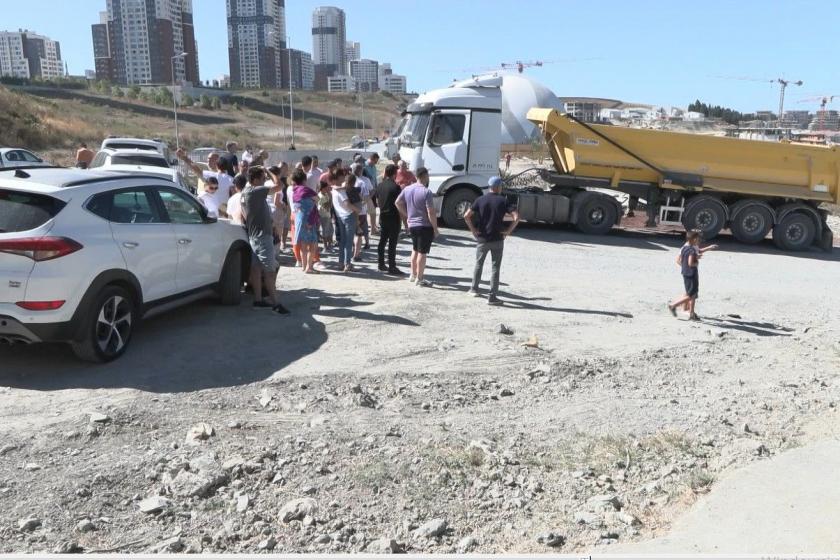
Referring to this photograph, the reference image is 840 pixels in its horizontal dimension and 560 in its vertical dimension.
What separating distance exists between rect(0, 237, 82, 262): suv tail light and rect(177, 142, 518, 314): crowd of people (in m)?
2.67

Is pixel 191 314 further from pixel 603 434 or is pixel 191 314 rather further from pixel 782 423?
pixel 782 423

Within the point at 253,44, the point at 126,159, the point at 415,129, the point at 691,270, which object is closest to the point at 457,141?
the point at 415,129

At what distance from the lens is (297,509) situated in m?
4.39

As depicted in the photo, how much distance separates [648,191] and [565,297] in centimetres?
833

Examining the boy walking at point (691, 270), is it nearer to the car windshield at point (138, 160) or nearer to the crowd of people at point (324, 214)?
the crowd of people at point (324, 214)

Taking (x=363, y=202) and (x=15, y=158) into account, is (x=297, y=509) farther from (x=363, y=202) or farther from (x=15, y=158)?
(x=15, y=158)

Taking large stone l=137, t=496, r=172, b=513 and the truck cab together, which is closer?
large stone l=137, t=496, r=172, b=513

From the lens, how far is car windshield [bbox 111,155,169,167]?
17.9 metres

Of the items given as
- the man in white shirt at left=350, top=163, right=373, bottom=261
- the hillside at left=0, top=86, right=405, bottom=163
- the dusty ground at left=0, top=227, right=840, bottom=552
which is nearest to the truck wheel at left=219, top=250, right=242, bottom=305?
the dusty ground at left=0, top=227, right=840, bottom=552

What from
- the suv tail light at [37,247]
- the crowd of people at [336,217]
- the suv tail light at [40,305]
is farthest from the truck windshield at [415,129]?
the suv tail light at [40,305]

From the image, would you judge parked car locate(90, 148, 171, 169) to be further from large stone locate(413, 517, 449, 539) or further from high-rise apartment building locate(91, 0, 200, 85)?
high-rise apartment building locate(91, 0, 200, 85)

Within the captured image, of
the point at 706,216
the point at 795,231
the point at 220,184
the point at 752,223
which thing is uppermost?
the point at 220,184

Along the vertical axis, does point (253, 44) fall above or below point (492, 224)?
above

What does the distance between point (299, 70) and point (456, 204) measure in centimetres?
16432
